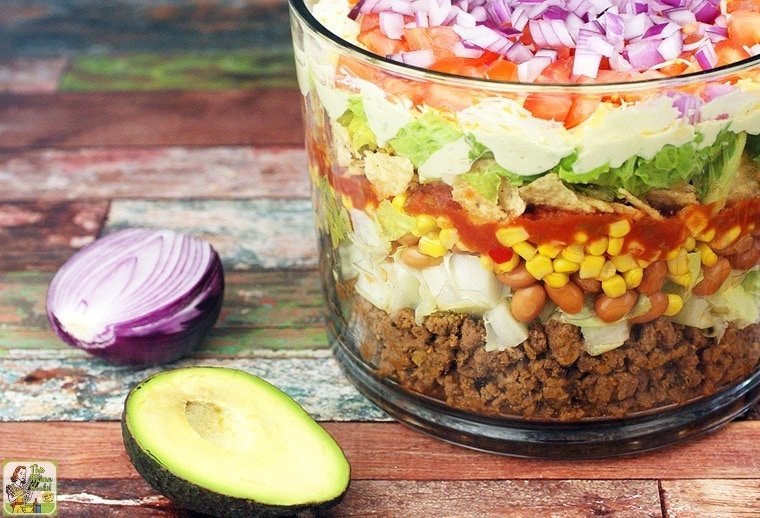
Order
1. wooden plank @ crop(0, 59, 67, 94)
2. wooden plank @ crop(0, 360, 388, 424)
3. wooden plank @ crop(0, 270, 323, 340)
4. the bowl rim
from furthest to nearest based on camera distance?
wooden plank @ crop(0, 59, 67, 94) → wooden plank @ crop(0, 270, 323, 340) → wooden plank @ crop(0, 360, 388, 424) → the bowl rim

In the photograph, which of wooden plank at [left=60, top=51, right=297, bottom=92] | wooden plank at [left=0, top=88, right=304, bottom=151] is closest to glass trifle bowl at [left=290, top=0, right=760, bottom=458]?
wooden plank at [left=0, top=88, right=304, bottom=151]

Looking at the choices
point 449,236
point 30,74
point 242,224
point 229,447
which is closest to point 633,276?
point 449,236

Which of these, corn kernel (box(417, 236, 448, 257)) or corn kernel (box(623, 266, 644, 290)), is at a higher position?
corn kernel (box(417, 236, 448, 257))

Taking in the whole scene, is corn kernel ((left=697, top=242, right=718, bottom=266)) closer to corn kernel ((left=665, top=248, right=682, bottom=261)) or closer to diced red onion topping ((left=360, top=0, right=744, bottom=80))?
corn kernel ((left=665, top=248, right=682, bottom=261))

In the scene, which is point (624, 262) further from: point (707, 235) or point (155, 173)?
point (155, 173)

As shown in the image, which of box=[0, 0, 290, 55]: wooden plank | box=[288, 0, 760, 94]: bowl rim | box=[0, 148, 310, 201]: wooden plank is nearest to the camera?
box=[288, 0, 760, 94]: bowl rim

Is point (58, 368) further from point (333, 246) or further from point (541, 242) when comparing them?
point (541, 242)

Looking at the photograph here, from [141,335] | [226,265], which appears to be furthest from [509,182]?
[226,265]
